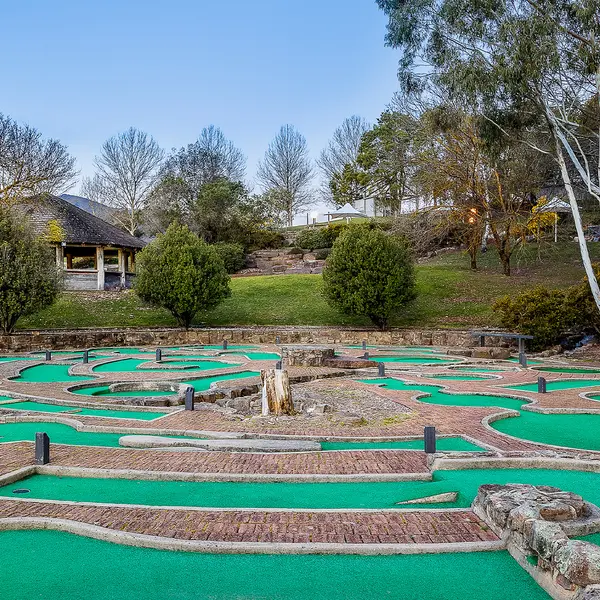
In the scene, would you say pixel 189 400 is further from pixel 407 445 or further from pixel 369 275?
pixel 369 275

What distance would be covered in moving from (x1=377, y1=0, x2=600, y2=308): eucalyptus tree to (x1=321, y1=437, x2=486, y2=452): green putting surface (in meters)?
13.4

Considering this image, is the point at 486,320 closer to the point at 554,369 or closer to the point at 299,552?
the point at 554,369

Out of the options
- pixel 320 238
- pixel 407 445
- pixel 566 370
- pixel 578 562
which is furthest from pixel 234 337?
pixel 578 562

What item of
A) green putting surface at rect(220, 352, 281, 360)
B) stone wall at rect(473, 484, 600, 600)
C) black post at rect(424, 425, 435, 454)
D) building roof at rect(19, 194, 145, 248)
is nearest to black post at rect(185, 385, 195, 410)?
black post at rect(424, 425, 435, 454)

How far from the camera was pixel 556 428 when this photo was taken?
10164 millimetres

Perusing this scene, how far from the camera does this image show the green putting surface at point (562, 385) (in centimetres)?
1475

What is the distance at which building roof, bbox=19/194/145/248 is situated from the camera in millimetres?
34750

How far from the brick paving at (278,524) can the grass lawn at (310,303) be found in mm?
25169

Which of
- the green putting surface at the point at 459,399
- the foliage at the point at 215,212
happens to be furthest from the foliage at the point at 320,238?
the green putting surface at the point at 459,399

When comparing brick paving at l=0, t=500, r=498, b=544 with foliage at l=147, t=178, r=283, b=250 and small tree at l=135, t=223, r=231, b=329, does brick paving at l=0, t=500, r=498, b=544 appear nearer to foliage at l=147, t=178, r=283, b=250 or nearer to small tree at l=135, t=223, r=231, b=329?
small tree at l=135, t=223, r=231, b=329

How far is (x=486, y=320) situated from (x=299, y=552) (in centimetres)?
2662

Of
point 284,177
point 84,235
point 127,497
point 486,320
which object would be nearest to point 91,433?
point 127,497

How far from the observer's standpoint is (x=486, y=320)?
29609mm

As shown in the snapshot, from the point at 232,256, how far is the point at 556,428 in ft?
124
